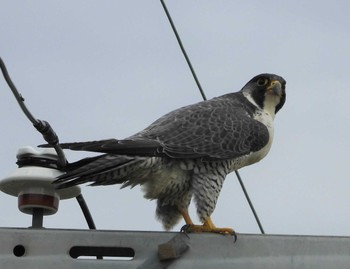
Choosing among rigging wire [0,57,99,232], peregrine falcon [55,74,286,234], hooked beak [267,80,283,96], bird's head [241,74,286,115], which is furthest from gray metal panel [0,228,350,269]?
hooked beak [267,80,283,96]

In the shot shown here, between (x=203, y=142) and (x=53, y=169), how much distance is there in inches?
57.6

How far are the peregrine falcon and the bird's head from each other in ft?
0.48

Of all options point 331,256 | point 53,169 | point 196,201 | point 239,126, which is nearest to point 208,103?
point 239,126

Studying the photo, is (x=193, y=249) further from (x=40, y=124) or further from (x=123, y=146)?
(x=123, y=146)

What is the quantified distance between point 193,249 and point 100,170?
1.06m

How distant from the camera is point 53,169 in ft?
10.7

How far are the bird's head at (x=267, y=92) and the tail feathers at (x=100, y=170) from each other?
1.41 m

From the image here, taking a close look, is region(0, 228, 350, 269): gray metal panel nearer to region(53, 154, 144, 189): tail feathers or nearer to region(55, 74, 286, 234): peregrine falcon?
region(53, 154, 144, 189): tail feathers

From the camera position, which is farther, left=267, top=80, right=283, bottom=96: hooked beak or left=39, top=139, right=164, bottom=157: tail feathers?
left=267, top=80, right=283, bottom=96: hooked beak

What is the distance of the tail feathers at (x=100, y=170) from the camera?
347 centimetres

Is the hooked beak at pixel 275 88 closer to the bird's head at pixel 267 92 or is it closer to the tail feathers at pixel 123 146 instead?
the bird's head at pixel 267 92

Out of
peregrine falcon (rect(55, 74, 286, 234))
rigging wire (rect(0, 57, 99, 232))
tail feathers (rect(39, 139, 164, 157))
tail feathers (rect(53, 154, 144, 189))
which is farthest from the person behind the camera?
peregrine falcon (rect(55, 74, 286, 234))

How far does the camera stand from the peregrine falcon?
4.01m

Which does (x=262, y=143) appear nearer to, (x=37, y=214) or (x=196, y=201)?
(x=196, y=201)
